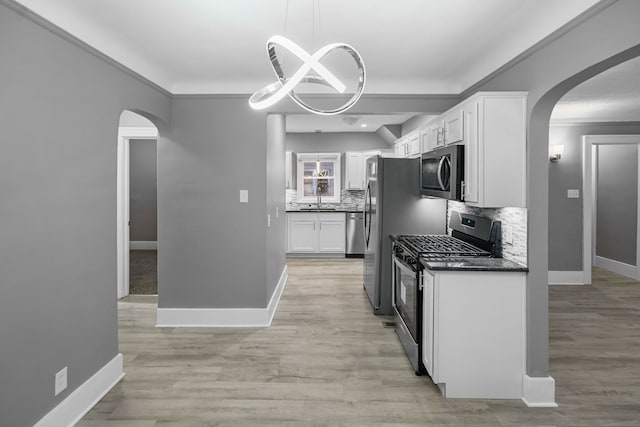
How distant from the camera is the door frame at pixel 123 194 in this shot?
466 cm

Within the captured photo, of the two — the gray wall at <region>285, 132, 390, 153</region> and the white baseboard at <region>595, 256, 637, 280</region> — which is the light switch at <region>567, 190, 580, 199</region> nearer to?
the white baseboard at <region>595, 256, 637, 280</region>

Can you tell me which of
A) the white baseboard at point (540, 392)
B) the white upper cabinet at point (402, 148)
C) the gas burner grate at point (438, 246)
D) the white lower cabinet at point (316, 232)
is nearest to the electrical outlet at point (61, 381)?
the gas burner grate at point (438, 246)

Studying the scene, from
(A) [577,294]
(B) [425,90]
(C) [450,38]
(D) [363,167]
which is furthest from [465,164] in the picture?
(D) [363,167]

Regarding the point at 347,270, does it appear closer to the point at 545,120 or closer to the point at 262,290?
the point at 262,290

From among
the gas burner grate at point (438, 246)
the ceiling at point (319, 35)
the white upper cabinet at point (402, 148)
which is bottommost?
the gas burner grate at point (438, 246)

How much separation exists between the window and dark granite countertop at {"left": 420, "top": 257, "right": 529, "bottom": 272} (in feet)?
17.1

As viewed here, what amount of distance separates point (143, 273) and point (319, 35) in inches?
200

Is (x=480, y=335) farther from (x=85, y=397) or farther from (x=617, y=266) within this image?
(x=617, y=266)

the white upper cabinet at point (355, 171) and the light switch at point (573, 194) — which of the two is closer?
the light switch at point (573, 194)

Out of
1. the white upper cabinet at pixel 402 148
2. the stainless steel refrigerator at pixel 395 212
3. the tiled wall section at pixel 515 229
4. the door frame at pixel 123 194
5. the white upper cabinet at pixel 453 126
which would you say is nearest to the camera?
the tiled wall section at pixel 515 229

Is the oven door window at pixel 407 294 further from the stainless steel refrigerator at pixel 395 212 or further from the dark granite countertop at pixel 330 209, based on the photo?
the dark granite countertop at pixel 330 209

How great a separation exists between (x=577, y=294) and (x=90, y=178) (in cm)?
555

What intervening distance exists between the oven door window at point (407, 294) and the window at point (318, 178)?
14.2 ft

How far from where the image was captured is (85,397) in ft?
7.77
